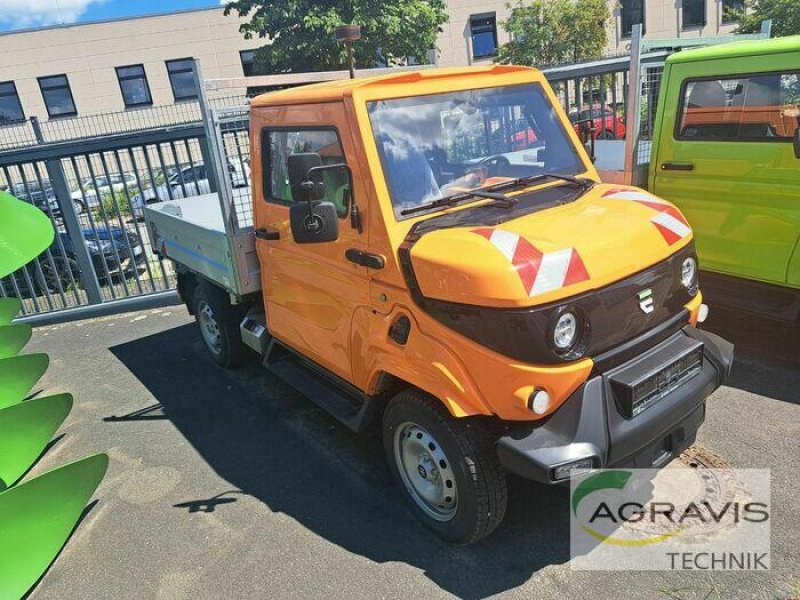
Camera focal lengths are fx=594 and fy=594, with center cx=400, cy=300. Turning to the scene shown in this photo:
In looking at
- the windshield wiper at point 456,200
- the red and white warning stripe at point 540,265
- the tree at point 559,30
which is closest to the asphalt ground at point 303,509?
the red and white warning stripe at point 540,265

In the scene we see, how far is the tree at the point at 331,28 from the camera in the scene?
19891mm

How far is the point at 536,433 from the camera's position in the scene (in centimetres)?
258

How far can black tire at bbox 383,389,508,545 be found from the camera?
2.74 metres

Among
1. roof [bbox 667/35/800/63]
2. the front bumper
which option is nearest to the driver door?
the front bumper

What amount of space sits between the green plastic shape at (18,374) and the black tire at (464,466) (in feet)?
10.7

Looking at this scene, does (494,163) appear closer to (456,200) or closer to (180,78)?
(456,200)

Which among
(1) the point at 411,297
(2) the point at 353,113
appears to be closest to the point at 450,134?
(2) the point at 353,113

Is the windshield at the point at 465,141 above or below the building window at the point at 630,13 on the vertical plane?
below

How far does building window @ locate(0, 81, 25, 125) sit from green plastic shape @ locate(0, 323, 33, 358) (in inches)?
1134

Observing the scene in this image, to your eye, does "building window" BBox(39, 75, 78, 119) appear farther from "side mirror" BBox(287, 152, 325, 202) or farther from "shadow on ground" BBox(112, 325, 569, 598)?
"side mirror" BBox(287, 152, 325, 202)

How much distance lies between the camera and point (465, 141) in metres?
3.33

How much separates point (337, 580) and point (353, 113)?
2.38 m

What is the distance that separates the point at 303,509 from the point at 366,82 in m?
2.47

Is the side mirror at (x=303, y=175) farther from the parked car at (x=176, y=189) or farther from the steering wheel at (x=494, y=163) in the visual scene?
the parked car at (x=176, y=189)
